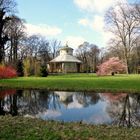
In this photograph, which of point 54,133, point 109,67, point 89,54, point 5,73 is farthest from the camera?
point 89,54

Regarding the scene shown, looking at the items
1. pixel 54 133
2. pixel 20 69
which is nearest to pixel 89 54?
pixel 20 69

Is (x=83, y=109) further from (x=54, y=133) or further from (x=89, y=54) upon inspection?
(x=89, y=54)

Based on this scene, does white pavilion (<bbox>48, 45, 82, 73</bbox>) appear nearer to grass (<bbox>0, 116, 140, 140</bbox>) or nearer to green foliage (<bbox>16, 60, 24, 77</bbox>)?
green foliage (<bbox>16, 60, 24, 77</bbox>)

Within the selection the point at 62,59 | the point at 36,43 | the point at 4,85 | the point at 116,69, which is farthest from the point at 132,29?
the point at 36,43

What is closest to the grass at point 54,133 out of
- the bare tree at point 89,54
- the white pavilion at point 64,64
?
the white pavilion at point 64,64

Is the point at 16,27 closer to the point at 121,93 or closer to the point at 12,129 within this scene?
the point at 121,93

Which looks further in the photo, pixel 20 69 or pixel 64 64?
pixel 64 64

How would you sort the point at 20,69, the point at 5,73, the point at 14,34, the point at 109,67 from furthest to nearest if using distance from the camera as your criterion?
the point at 14,34 → the point at 109,67 → the point at 20,69 → the point at 5,73

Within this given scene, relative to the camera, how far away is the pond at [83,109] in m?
15.4

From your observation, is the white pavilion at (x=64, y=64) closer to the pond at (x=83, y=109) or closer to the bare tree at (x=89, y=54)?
the bare tree at (x=89, y=54)

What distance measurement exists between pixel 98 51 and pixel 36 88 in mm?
81159

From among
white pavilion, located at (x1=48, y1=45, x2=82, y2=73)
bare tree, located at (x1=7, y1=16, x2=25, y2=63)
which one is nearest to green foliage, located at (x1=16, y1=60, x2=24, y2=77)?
bare tree, located at (x1=7, y1=16, x2=25, y2=63)

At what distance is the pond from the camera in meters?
15.4

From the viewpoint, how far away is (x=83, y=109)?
19422 mm
